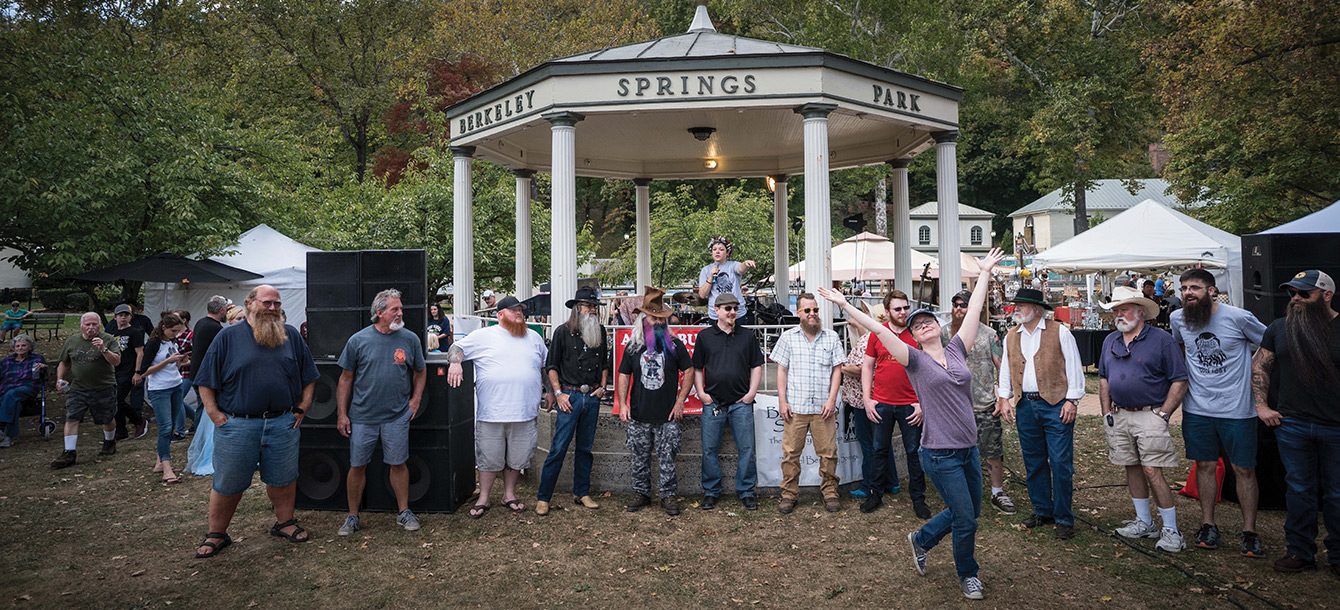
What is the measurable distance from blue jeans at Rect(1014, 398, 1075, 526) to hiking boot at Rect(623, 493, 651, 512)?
323 cm

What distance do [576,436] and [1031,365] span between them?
3.93 metres

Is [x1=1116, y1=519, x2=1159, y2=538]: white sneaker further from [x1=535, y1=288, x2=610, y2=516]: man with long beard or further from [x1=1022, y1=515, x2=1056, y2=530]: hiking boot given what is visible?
[x1=535, y1=288, x2=610, y2=516]: man with long beard

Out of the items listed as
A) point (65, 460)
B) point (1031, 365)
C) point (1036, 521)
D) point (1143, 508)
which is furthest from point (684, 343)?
point (65, 460)

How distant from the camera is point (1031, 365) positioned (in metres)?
6.05

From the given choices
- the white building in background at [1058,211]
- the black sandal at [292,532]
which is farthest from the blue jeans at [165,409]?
the white building in background at [1058,211]

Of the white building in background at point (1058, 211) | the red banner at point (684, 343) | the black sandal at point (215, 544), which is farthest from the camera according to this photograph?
the white building in background at point (1058, 211)

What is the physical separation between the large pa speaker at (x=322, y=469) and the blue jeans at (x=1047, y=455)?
5731 millimetres

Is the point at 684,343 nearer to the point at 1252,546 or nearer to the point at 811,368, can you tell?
the point at 811,368

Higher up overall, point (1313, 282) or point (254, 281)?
point (254, 281)

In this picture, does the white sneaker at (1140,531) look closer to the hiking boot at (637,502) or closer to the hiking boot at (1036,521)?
the hiking boot at (1036,521)

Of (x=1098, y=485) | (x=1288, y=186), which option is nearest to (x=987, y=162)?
(x=1288, y=186)

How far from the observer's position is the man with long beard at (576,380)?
6.93 metres

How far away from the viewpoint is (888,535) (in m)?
6.22

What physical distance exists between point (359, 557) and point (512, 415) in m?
1.64
